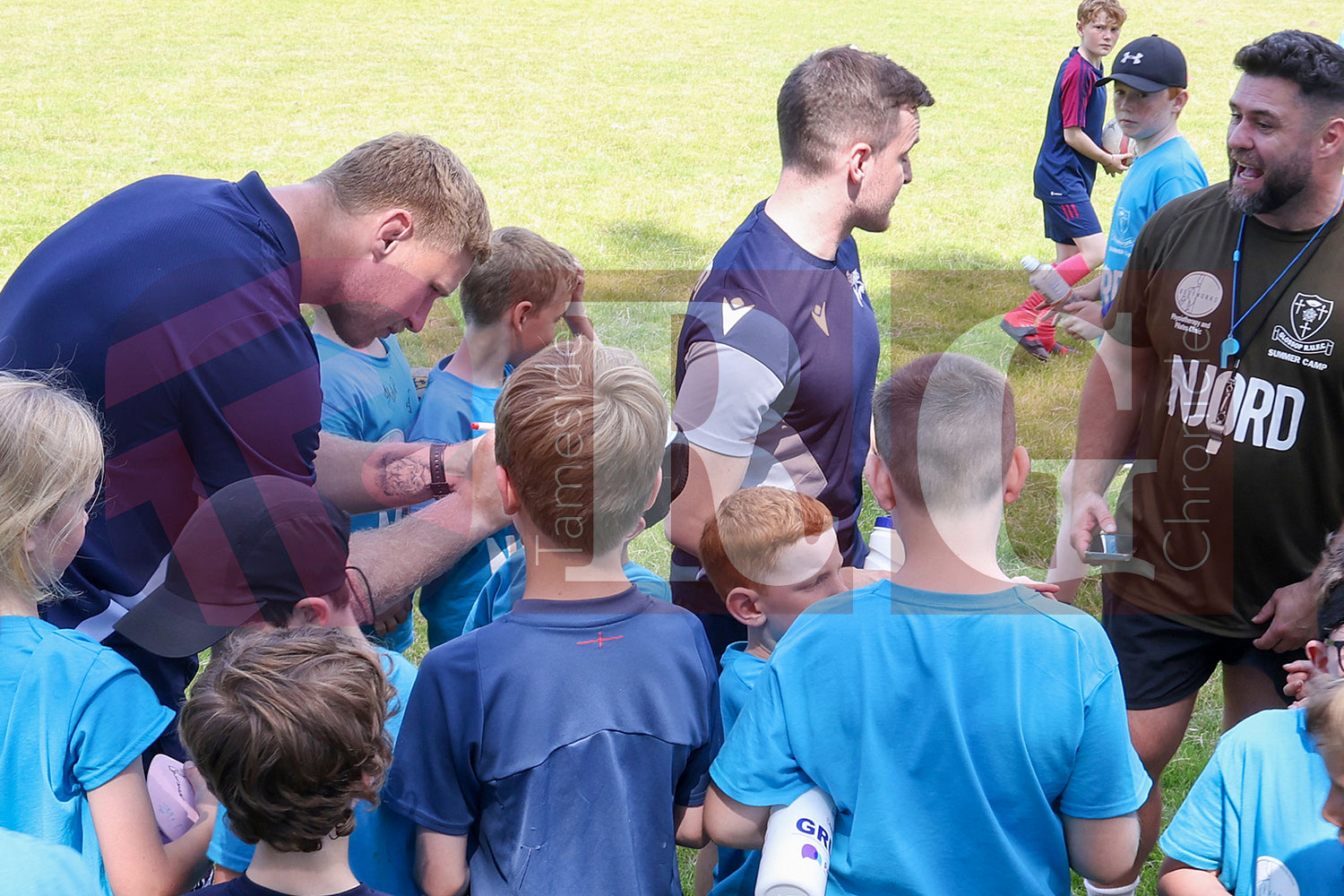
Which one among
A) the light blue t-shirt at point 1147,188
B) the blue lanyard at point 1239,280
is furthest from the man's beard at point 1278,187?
the light blue t-shirt at point 1147,188

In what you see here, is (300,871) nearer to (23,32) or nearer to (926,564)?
(926,564)

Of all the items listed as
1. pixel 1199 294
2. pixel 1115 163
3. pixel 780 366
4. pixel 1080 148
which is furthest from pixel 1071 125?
pixel 780 366

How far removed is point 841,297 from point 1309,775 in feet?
5.14

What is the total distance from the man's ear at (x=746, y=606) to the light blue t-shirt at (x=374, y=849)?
2.57 feet

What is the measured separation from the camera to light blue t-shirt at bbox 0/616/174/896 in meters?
1.85

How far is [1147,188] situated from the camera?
5.45m

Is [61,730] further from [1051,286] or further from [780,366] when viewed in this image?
[1051,286]

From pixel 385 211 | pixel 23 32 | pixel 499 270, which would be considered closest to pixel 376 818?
pixel 385 211

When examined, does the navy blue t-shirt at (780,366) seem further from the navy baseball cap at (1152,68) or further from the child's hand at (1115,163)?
the child's hand at (1115,163)

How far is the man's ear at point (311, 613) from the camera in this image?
2205 mm

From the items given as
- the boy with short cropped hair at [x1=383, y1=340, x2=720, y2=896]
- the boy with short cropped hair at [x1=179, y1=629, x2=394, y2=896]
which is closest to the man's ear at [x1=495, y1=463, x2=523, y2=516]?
the boy with short cropped hair at [x1=383, y1=340, x2=720, y2=896]

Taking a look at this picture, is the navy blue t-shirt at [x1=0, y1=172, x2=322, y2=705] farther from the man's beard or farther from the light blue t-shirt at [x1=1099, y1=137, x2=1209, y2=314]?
the light blue t-shirt at [x1=1099, y1=137, x2=1209, y2=314]

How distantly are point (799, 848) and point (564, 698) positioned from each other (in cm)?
46

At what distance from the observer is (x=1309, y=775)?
1.95 metres
